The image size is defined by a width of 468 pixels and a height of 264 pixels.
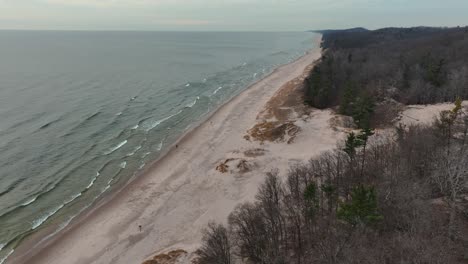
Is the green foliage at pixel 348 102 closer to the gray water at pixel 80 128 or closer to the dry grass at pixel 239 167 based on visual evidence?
the dry grass at pixel 239 167

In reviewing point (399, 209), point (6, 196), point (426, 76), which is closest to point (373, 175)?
point (399, 209)

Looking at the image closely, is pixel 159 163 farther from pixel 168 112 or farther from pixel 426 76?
pixel 426 76

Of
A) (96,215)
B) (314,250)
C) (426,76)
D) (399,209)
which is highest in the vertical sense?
(426,76)

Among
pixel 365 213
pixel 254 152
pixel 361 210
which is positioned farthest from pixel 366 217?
pixel 254 152

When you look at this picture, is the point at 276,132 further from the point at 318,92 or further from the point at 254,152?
the point at 318,92

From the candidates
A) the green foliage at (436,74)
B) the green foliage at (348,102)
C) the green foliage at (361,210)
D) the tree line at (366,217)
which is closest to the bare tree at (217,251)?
the tree line at (366,217)

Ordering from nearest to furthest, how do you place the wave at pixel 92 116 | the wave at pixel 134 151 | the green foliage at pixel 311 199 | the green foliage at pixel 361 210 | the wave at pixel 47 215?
A: the green foliage at pixel 361 210 → the green foliage at pixel 311 199 → the wave at pixel 47 215 → the wave at pixel 134 151 → the wave at pixel 92 116

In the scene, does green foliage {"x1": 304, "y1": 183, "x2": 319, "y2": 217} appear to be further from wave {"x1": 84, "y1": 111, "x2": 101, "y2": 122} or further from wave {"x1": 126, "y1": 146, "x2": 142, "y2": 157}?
wave {"x1": 84, "y1": 111, "x2": 101, "y2": 122}

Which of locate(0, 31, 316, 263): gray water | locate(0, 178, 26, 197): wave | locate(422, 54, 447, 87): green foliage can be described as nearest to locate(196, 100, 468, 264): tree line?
locate(0, 31, 316, 263): gray water
